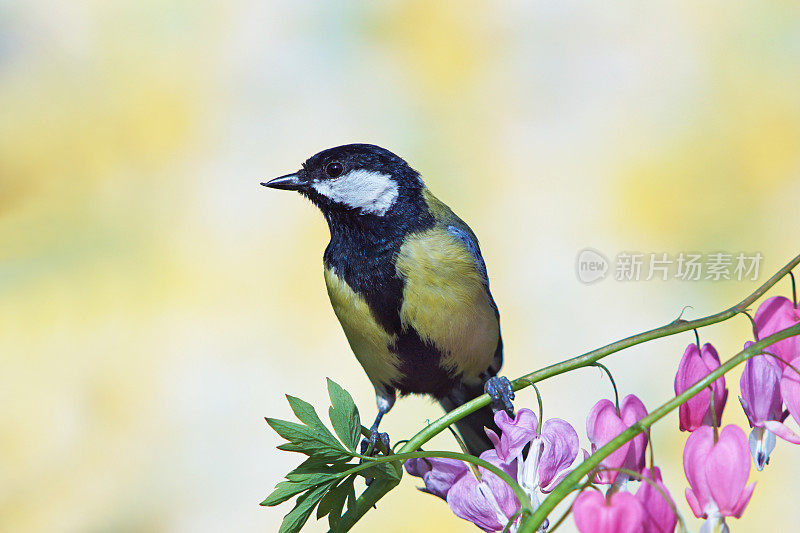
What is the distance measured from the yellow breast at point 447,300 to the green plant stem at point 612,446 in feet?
1.47

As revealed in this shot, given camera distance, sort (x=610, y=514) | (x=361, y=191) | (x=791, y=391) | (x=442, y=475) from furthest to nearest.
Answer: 1. (x=361, y=191)
2. (x=442, y=475)
3. (x=791, y=391)
4. (x=610, y=514)

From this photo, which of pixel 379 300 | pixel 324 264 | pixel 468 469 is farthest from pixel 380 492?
pixel 324 264

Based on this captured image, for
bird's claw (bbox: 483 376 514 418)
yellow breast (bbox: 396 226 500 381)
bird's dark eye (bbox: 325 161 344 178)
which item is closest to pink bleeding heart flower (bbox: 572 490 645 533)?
bird's claw (bbox: 483 376 514 418)

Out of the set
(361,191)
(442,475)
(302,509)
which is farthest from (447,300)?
(302,509)

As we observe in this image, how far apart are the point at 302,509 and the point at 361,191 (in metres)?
0.46

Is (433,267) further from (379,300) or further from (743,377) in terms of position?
(743,377)

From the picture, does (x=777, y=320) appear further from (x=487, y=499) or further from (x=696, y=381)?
(x=487, y=499)

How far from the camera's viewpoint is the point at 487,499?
625mm

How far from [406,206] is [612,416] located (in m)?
0.44

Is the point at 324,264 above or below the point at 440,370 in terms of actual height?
above

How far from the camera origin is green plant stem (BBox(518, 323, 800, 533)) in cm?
46

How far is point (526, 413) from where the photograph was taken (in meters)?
0.64

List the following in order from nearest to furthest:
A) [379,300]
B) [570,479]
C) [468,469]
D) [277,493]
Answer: [570,479]
[277,493]
[468,469]
[379,300]

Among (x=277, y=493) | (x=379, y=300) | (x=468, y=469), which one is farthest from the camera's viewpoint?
(x=379, y=300)
